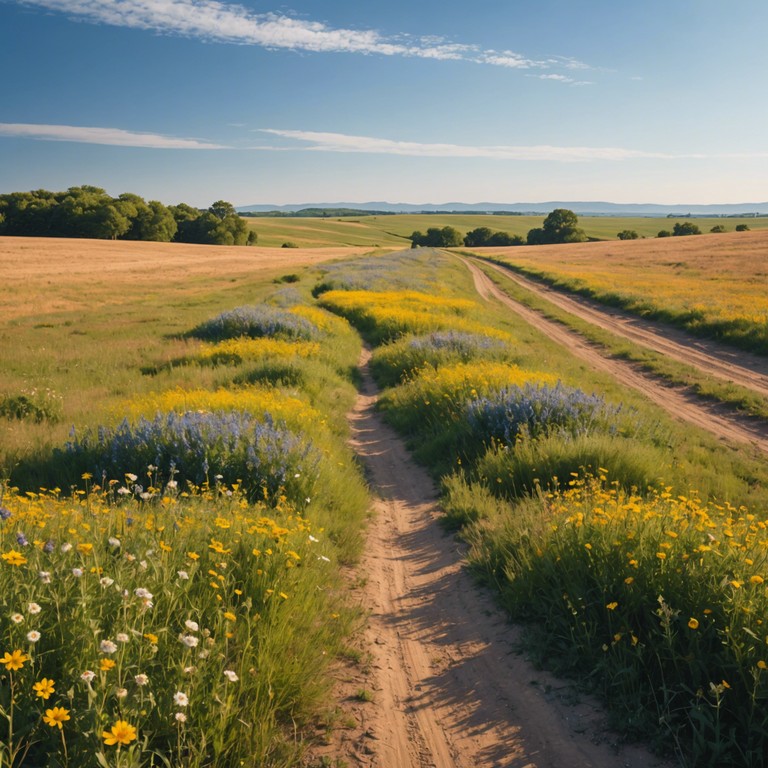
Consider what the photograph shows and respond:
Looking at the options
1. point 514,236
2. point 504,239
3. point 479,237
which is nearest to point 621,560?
point 504,239

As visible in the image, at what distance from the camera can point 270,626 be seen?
3.48 metres

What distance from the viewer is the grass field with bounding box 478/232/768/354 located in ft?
62.5

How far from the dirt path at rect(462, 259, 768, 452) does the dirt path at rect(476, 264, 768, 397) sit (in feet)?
0.26

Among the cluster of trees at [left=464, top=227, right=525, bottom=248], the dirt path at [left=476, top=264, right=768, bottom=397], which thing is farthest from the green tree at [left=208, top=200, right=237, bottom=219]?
the dirt path at [left=476, top=264, right=768, bottom=397]

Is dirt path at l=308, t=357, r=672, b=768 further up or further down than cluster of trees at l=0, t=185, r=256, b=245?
further down

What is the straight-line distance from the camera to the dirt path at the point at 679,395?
32.8 ft

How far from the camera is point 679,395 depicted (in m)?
12.5

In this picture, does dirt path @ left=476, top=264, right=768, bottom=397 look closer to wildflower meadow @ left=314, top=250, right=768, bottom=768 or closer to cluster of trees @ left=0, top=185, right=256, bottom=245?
wildflower meadow @ left=314, top=250, right=768, bottom=768

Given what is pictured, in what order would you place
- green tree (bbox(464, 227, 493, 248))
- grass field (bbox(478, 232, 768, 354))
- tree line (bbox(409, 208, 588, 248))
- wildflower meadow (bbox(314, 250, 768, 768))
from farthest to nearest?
green tree (bbox(464, 227, 493, 248)), tree line (bbox(409, 208, 588, 248)), grass field (bbox(478, 232, 768, 354)), wildflower meadow (bbox(314, 250, 768, 768))

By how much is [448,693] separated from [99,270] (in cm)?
5005

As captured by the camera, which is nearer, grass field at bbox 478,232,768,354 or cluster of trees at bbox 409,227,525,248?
grass field at bbox 478,232,768,354

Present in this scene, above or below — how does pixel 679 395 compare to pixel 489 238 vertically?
below

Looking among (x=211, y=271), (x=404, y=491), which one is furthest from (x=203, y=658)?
(x=211, y=271)

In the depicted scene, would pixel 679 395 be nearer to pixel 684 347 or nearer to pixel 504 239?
pixel 684 347
